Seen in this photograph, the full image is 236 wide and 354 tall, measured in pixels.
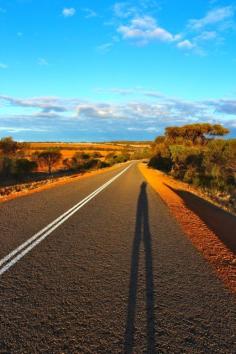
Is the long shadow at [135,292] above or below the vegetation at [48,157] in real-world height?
below

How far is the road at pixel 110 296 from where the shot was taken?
11.4 ft

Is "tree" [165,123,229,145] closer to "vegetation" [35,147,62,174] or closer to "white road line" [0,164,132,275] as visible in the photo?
"vegetation" [35,147,62,174]

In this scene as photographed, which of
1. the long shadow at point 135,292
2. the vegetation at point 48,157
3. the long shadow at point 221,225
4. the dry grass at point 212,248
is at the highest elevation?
the vegetation at point 48,157

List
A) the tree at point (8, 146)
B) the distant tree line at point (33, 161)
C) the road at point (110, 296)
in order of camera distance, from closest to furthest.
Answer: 1. the road at point (110, 296)
2. the distant tree line at point (33, 161)
3. the tree at point (8, 146)

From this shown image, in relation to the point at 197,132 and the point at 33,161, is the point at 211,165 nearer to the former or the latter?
the point at 33,161

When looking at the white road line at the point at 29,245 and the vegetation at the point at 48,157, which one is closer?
the white road line at the point at 29,245

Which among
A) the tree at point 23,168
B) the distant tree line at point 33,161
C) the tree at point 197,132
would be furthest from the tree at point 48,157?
the tree at point 197,132

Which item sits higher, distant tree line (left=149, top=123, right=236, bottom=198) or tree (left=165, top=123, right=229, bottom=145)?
tree (left=165, top=123, right=229, bottom=145)

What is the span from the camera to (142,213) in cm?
1212

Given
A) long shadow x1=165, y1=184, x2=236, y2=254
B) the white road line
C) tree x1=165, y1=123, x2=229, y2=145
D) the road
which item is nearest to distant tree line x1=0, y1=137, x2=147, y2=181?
tree x1=165, y1=123, x2=229, y2=145

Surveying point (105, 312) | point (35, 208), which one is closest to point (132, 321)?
point (105, 312)

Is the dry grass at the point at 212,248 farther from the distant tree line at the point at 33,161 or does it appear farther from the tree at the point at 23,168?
the distant tree line at the point at 33,161

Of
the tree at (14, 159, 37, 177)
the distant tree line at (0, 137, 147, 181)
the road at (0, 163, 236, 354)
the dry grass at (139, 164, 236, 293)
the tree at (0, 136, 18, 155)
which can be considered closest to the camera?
the road at (0, 163, 236, 354)

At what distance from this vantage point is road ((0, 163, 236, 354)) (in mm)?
3469
